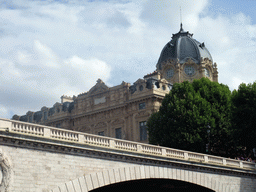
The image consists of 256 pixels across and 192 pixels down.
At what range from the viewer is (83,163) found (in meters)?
29.9

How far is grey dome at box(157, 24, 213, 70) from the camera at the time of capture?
3447 inches

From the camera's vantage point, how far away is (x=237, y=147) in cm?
5481

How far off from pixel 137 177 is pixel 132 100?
139 feet

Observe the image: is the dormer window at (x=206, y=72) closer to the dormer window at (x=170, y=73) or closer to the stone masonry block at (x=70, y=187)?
the dormer window at (x=170, y=73)

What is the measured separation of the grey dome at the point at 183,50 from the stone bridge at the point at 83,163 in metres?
47.9

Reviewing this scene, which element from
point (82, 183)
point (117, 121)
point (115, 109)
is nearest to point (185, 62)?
point (115, 109)

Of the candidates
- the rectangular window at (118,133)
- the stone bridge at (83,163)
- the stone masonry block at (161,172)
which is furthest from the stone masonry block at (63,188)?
the rectangular window at (118,133)

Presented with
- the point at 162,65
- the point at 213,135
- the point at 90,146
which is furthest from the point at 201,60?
the point at 90,146

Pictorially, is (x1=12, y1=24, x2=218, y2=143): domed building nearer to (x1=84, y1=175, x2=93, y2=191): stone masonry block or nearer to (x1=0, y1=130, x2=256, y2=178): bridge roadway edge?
(x1=0, y1=130, x2=256, y2=178): bridge roadway edge

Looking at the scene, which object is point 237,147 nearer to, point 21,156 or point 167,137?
point 167,137

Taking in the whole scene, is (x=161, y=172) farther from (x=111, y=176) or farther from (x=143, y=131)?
(x=143, y=131)

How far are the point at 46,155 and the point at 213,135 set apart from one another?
31.5 meters

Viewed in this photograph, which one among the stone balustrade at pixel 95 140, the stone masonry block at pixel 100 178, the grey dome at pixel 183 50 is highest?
the grey dome at pixel 183 50

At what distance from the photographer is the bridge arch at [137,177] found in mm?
29172
